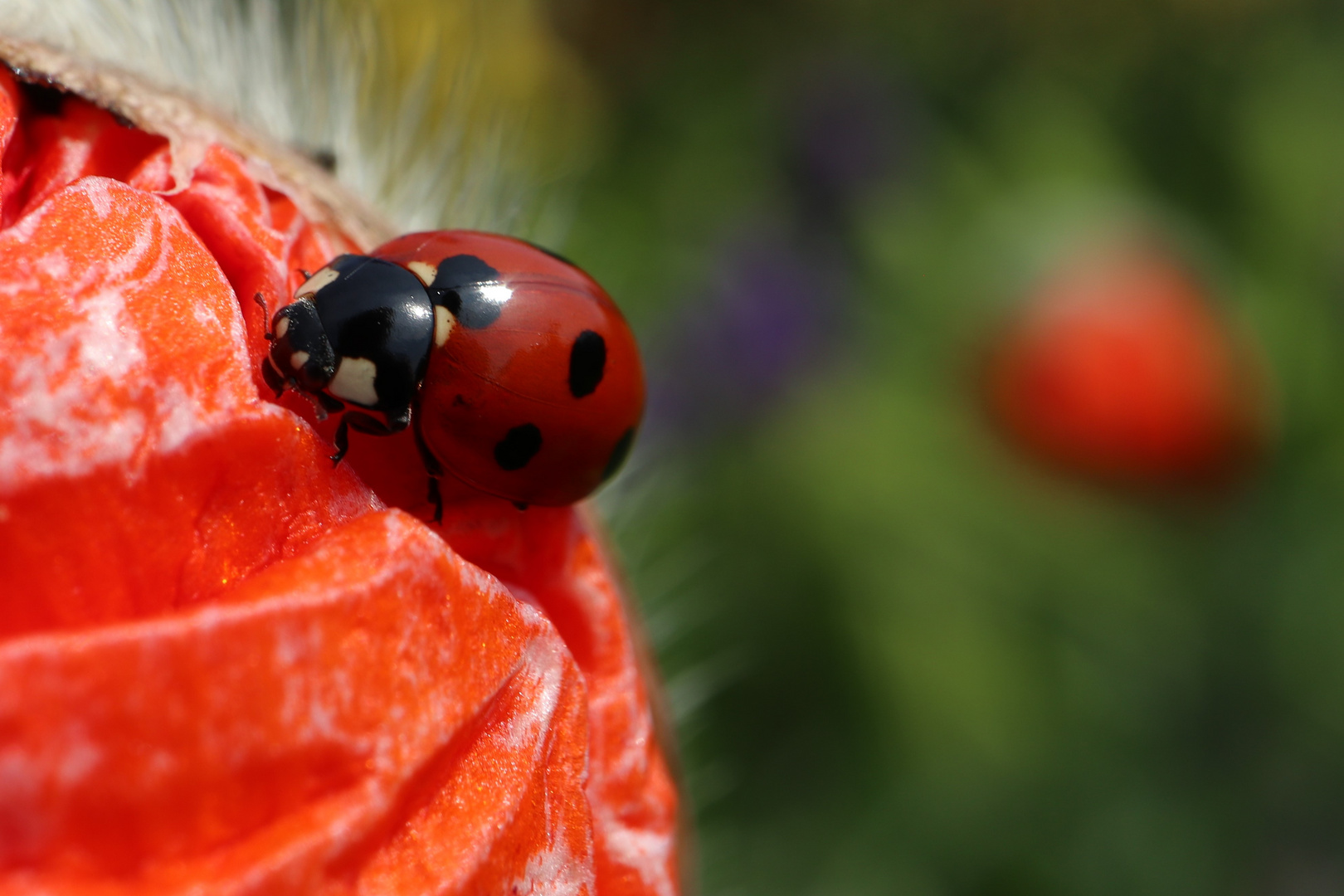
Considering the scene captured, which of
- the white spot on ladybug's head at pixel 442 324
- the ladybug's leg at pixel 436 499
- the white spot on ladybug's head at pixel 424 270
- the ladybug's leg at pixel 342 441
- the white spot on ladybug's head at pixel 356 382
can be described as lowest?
the ladybug's leg at pixel 436 499

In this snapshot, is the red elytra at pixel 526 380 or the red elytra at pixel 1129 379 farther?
the red elytra at pixel 1129 379

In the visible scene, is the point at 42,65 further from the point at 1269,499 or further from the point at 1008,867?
the point at 1269,499

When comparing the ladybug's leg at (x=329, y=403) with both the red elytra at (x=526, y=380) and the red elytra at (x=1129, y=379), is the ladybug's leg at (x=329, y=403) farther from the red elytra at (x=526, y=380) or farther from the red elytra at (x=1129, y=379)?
the red elytra at (x=1129, y=379)

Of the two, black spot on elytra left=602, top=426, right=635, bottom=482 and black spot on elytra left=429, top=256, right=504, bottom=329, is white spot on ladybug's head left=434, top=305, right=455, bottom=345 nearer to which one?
black spot on elytra left=429, top=256, right=504, bottom=329

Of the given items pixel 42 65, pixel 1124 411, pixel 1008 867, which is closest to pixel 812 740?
pixel 1008 867

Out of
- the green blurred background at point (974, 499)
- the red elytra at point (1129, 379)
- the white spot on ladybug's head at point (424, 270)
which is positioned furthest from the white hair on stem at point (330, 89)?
the red elytra at point (1129, 379)

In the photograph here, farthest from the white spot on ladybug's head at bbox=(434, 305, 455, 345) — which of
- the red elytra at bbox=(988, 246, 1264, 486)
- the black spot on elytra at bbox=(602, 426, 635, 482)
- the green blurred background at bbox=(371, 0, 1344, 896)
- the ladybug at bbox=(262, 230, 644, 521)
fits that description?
the red elytra at bbox=(988, 246, 1264, 486)

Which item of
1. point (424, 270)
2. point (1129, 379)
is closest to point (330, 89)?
point (424, 270)
